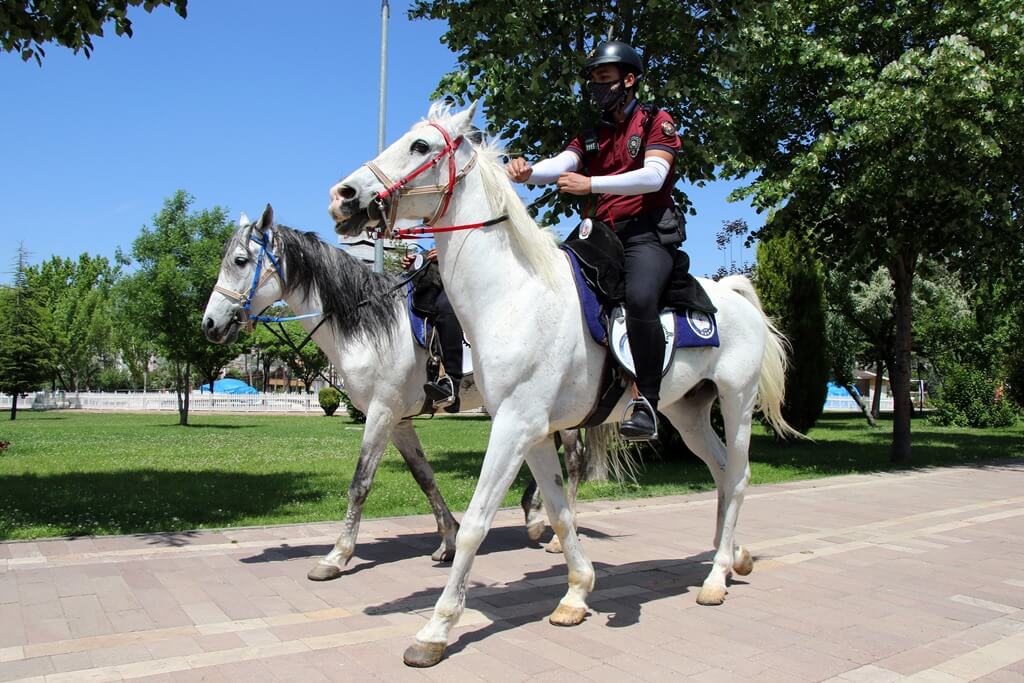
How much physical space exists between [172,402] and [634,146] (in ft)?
163

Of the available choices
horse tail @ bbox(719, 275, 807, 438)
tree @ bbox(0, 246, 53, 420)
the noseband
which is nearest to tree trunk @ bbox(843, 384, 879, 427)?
horse tail @ bbox(719, 275, 807, 438)

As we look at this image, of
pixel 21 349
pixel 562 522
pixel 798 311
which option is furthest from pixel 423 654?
pixel 21 349

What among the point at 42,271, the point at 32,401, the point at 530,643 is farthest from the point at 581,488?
the point at 42,271

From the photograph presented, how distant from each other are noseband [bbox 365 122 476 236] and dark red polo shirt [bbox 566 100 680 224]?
106cm

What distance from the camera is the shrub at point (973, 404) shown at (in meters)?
31.5

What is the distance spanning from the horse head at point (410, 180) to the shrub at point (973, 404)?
111 feet

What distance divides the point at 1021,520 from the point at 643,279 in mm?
7356

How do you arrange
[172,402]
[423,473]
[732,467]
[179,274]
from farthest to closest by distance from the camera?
1. [172,402]
2. [179,274]
3. [423,473]
4. [732,467]

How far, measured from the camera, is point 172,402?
48625mm

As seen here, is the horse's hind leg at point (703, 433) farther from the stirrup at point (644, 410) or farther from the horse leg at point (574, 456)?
the horse leg at point (574, 456)

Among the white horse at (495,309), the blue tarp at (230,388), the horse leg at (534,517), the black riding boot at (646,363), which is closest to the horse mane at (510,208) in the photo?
the white horse at (495,309)

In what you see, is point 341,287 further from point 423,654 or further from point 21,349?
point 21,349

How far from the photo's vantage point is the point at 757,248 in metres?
21.7

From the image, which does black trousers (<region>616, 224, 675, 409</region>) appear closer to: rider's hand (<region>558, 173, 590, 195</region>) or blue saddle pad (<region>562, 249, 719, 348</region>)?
blue saddle pad (<region>562, 249, 719, 348</region>)
